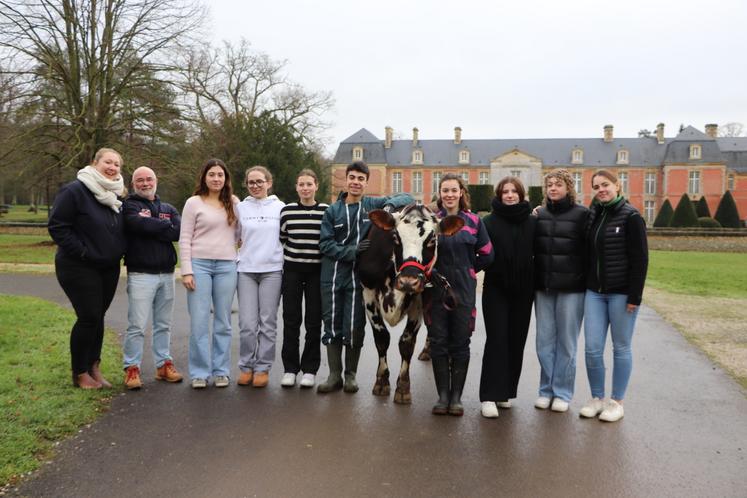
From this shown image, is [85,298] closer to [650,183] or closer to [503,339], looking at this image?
[503,339]

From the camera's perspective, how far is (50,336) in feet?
23.2

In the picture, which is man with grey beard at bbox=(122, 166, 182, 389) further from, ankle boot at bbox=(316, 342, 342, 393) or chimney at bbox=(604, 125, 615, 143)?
chimney at bbox=(604, 125, 615, 143)

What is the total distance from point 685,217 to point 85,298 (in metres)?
43.3

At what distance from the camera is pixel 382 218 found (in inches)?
186

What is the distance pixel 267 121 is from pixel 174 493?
31159mm

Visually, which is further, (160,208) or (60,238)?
(160,208)

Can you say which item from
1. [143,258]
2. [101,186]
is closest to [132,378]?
[143,258]

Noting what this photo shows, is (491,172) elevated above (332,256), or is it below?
above

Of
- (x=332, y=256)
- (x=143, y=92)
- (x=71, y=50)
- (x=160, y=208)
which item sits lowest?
(x=332, y=256)

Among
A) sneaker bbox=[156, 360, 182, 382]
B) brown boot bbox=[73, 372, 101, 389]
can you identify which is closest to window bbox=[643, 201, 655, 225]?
sneaker bbox=[156, 360, 182, 382]

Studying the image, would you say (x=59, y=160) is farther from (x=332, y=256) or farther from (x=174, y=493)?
(x=174, y=493)

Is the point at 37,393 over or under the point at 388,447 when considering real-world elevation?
over

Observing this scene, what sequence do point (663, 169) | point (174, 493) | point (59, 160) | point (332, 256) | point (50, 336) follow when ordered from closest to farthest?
point (174, 493) → point (332, 256) → point (50, 336) → point (59, 160) → point (663, 169)

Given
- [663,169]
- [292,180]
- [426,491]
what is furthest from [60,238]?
[663,169]
